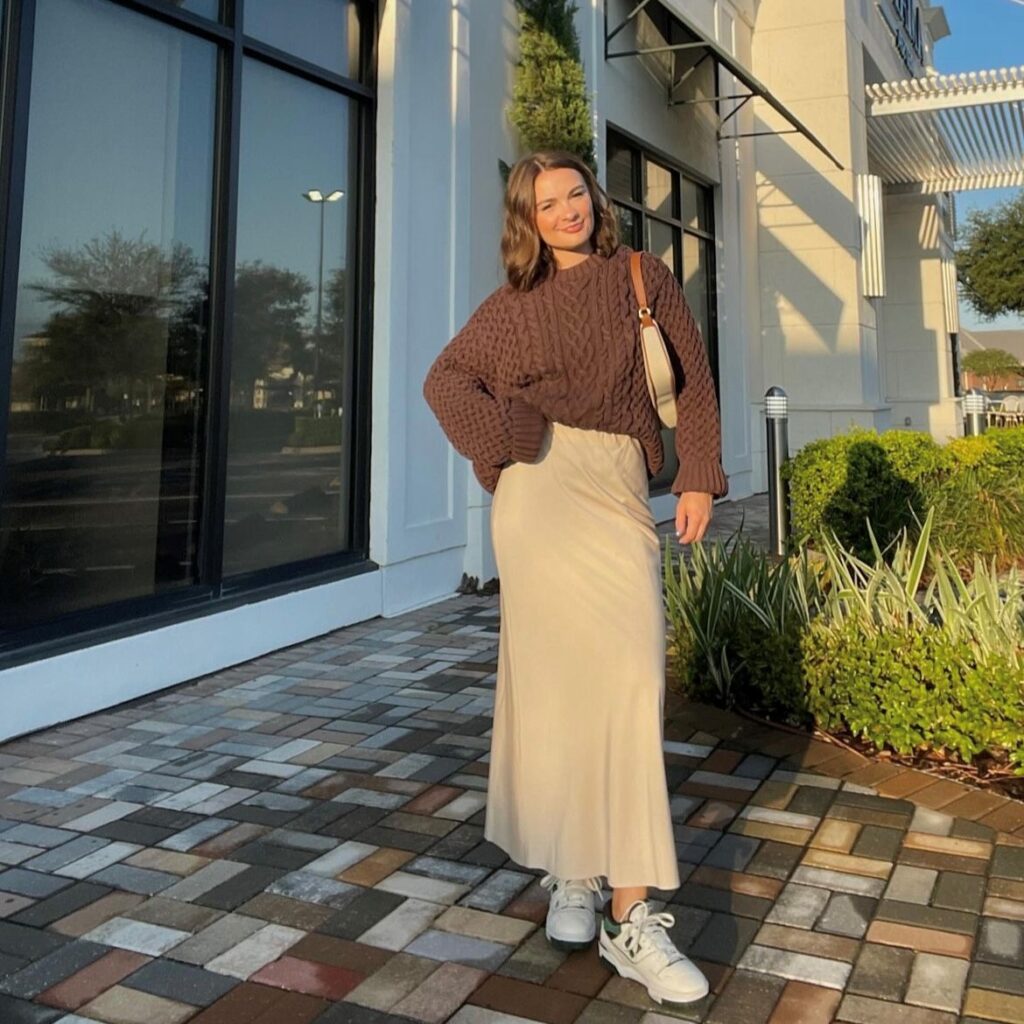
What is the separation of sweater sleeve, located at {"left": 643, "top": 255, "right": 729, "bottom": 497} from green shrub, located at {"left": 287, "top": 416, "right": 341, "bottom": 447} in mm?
3471

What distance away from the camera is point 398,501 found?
229 inches

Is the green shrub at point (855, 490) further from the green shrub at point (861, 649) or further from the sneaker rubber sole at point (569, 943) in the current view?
the sneaker rubber sole at point (569, 943)

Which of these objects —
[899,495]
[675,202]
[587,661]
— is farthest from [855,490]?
[675,202]

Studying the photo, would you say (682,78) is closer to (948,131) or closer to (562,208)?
(948,131)

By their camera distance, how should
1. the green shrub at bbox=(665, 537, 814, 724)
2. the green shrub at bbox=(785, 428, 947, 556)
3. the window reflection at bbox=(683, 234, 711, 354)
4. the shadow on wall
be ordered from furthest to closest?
the shadow on wall, the window reflection at bbox=(683, 234, 711, 354), the green shrub at bbox=(785, 428, 947, 556), the green shrub at bbox=(665, 537, 814, 724)

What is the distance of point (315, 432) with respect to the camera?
5.46 meters

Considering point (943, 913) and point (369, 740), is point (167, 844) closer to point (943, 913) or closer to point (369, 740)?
point (369, 740)

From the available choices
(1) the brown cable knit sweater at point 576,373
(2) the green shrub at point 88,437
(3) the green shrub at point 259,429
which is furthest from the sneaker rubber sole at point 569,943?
(3) the green shrub at point 259,429

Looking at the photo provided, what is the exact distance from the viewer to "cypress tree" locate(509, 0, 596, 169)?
22.8ft

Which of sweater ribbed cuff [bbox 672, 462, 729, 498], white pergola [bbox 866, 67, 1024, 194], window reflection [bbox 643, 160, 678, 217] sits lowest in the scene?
sweater ribbed cuff [bbox 672, 462, 729, 498]

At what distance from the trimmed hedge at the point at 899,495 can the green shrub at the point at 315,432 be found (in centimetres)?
298

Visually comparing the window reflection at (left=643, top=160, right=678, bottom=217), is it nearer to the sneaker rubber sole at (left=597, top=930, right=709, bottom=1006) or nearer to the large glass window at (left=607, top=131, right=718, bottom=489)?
the large glass window at (left=607, top=131, right=718, bottom=489)

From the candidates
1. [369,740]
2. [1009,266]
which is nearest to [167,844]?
[369,740]

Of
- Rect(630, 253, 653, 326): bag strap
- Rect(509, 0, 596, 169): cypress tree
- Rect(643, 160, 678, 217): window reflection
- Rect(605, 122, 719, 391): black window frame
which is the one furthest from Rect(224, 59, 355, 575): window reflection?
Rect(643, 160, 678, 217): window reflection
